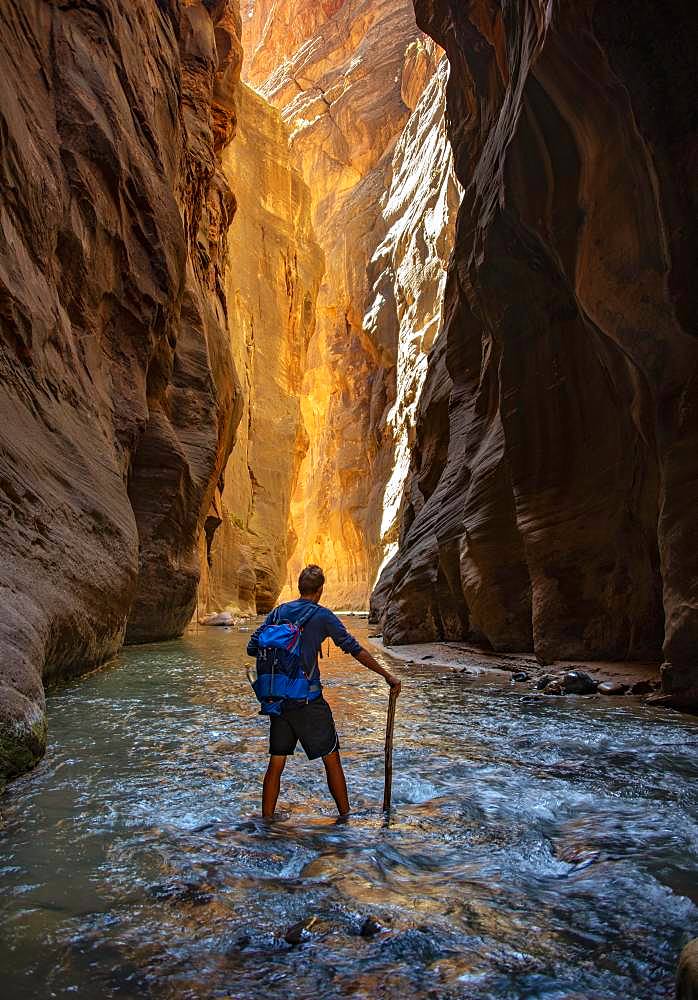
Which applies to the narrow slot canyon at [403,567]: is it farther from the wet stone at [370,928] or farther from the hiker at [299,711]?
the hiker at [299,711]

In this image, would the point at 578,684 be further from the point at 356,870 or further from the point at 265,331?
the point at 265,331

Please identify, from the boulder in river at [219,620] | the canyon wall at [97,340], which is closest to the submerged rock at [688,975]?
the canyon wall at [97,340]

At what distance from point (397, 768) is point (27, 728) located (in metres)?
2.38

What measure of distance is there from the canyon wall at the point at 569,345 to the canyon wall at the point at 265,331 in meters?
17.1

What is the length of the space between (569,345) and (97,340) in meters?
8.40

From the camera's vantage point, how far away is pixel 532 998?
205 cm

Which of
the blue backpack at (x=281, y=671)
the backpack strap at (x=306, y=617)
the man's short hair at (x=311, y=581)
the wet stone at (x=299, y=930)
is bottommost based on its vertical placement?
the wet stone at (x=299, y=930)

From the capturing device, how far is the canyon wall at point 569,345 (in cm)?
710

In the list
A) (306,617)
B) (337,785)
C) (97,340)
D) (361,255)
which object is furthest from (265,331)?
(337,785)

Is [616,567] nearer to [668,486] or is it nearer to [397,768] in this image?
[668,486]

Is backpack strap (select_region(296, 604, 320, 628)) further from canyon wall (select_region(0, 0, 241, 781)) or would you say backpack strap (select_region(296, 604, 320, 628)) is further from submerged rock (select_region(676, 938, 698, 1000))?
submerged rock (select_region(676, 938, 698, 1000))

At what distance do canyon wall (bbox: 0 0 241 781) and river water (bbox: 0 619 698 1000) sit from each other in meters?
1.05

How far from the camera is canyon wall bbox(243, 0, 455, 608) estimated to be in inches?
1770

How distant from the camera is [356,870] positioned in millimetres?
3016
